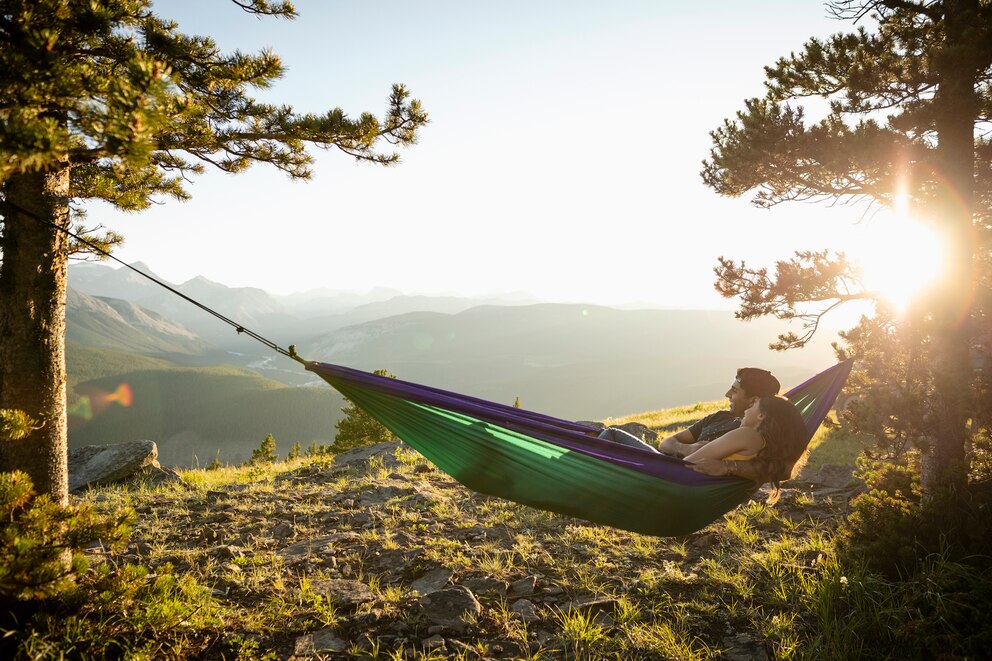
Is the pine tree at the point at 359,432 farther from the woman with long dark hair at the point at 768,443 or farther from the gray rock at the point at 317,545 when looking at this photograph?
the woman with long dark hair at the point at 768,443

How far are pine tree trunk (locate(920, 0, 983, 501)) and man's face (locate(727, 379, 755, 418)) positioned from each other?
1088mm

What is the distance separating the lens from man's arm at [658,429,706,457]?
11.7 ft

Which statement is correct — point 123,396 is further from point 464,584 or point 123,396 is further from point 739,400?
point 739,400

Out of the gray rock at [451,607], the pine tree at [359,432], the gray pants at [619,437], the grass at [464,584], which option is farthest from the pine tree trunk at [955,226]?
the pine tree at [359,432]

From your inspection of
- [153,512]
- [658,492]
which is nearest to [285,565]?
[153,512]

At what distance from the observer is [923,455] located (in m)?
3.11

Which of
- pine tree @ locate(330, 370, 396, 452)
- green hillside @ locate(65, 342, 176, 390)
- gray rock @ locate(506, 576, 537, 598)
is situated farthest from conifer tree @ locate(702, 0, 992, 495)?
green hillside @ locate(65, 342, 176, 390)

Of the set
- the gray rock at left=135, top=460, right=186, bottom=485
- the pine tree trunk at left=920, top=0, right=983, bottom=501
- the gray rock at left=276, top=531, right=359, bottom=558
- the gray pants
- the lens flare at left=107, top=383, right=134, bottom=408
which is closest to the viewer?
the pine tree trunk at left=920, top=0, right=983, bottom=501

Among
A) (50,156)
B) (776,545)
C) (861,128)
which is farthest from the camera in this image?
(861,128)

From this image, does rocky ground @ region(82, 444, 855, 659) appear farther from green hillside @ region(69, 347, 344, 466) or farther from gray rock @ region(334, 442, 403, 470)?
green hillside @ region(69, 347, 344, 466)

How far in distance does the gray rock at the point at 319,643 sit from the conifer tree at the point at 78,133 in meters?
1.41

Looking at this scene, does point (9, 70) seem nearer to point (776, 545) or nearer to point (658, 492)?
point (658, 492)

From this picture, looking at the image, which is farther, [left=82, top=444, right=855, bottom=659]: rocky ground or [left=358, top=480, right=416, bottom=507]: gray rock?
[left=358, top=480, right=416, bottom=507]: gray rock

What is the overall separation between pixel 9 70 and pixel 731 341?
203 meters
